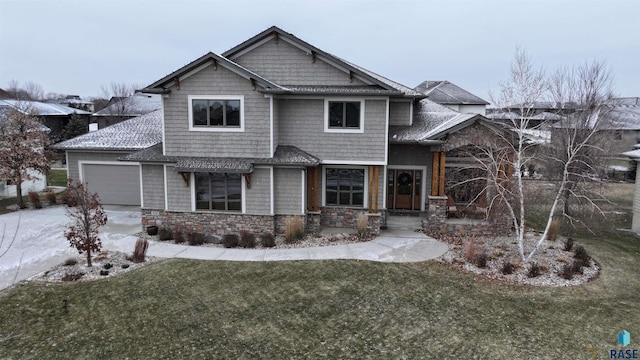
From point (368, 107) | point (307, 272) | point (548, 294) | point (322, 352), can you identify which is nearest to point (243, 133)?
point (368, 107)

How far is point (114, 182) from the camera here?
21.0 meters

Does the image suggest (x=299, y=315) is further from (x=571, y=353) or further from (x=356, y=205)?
→ (x=356, y=205)

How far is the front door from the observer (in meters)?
18.6

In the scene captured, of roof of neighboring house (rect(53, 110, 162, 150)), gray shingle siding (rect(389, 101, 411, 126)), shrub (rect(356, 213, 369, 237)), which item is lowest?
shrub (rect(356, 213, 369, 237))

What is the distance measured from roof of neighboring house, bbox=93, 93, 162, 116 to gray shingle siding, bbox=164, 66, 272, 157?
27084 mm

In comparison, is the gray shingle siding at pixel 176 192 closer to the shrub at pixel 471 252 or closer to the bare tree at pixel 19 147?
the bare tree at pixel 19 147

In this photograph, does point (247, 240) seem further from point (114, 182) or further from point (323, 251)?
point (114, 182)

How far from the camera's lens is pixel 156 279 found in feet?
37.7

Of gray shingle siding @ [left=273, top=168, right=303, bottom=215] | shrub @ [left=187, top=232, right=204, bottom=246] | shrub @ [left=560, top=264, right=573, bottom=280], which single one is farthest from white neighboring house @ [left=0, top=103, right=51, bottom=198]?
shrub @ [left=560, top=264, right=573, bottom=280]

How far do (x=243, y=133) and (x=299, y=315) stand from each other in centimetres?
813

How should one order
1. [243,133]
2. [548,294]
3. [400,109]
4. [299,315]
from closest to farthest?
[299,315]
[548,294]
[243,133]
[400,109]

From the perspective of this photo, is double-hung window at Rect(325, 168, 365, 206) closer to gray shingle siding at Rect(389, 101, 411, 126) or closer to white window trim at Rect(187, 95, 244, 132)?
gray shingle siding at Rect(389, 101, 411, 126)

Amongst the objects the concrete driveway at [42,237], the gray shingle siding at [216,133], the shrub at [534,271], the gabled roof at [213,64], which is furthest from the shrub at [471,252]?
the concrete driveway at [42,237]

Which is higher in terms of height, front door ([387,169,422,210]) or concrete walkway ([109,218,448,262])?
front door ([387,169,422,210])
